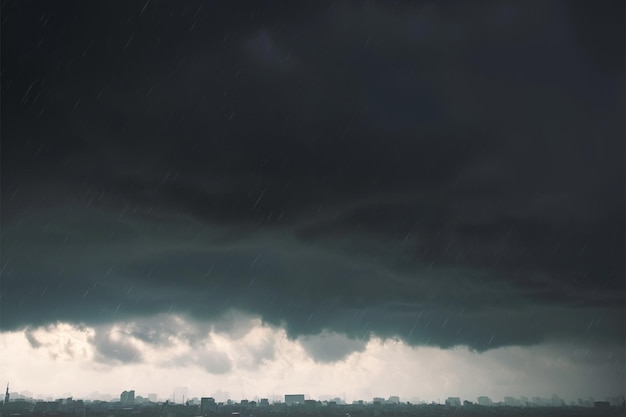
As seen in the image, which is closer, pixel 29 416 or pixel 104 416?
pixel 29 416

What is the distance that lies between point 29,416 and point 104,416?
22819mm

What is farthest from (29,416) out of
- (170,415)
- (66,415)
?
(170,415)

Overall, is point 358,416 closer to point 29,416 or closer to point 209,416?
point 209,416

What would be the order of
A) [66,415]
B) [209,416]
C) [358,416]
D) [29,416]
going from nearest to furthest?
[29,416], [66,415], [209,416], [358,416]

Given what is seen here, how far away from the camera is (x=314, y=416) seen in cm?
19988

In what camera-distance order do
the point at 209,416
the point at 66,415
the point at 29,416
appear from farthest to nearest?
the point at 209,416
the point at 66,415
the point at 29,416

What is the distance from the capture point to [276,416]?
191 meters

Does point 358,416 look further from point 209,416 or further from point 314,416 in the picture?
point 209,416

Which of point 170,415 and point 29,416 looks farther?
point 170,415


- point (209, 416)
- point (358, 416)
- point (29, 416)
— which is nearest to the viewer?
point (29, 416)

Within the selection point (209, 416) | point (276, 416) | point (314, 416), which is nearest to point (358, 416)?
point (314, 416)

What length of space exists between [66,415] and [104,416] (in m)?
12.0

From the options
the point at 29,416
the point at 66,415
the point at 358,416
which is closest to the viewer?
the point at 29,416

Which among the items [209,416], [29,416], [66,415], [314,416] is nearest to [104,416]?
[66,415]
